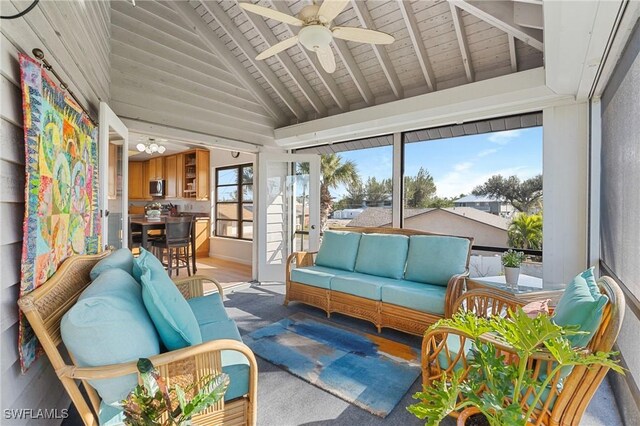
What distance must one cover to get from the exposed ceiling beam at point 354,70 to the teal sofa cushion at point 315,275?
7.72 feet

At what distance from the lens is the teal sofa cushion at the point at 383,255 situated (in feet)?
11.1

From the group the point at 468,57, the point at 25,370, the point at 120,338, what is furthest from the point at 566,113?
the point at 25,370

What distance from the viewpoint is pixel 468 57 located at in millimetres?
3271

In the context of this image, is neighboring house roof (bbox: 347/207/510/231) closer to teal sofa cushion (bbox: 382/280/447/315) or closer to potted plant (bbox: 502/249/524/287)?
potted plant (bbox: 502/249/524/287)

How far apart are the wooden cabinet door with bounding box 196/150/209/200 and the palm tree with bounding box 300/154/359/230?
3.09m

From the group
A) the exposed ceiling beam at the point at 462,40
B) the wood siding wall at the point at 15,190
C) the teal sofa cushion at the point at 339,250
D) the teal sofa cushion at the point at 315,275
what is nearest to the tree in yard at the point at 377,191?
the teal sofa cushion at the point at 339,250

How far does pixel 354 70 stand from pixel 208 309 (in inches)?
128

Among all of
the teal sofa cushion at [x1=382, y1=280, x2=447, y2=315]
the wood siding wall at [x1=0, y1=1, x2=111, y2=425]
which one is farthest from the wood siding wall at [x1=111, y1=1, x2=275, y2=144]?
the teal sofa cushion at [x1=382, y1=280, x2=447, y2=315]

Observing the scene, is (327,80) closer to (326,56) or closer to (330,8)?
(326,56)

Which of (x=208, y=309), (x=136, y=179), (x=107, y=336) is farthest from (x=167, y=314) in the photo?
(x=136, y=179)

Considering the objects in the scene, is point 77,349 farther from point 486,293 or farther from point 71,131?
point 486,293

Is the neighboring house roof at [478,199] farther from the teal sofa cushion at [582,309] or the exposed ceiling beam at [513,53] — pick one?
the teal sofa cushion at [582,309]

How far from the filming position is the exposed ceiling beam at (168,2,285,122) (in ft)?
12.6

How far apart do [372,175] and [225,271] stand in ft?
10.7
